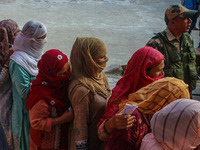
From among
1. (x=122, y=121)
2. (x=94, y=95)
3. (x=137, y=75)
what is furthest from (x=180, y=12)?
(x=122, y=121)

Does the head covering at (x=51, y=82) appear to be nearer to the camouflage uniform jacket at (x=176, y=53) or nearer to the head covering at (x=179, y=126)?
the head covering at (x=179, y=126)

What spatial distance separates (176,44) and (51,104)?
1806mm

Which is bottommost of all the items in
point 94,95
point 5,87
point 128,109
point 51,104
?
point 5,87

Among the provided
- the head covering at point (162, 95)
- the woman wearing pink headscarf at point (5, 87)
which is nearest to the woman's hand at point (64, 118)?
the head covering at point (162, 95)

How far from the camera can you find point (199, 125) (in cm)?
166

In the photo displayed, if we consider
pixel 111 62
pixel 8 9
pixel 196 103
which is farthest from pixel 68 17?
pixel 196 103

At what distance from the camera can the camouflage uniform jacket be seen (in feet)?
12.1

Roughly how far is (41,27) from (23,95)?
693mm

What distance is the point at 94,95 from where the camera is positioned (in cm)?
253

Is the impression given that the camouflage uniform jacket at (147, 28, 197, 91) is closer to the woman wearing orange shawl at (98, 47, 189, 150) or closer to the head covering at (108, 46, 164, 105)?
the head covering at (108, 46, 164, 105)

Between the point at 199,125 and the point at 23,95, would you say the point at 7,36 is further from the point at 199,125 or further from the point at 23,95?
the point at 199,125

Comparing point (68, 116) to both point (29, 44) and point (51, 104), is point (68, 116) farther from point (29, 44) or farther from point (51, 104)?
point (29, 44)

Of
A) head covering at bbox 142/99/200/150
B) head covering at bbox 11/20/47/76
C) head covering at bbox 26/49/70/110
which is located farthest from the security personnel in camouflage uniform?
head covering at bbox 142/99/200/150

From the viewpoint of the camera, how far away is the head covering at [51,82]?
2.61 metres
